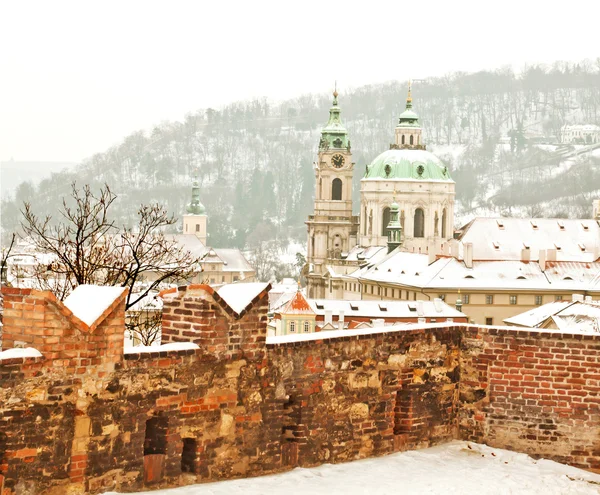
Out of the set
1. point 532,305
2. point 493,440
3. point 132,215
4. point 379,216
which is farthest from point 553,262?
point 132,215

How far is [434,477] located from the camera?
1239 cm

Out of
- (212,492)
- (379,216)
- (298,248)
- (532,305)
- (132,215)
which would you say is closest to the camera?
(212,492)

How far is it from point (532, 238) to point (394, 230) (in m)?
12.5

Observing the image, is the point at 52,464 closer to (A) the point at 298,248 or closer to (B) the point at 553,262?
(B) the point at 553,262

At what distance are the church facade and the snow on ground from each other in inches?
4127

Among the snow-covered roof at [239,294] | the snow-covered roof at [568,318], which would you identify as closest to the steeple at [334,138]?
the snow-covered roof at [568,318]

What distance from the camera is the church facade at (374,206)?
122 metres

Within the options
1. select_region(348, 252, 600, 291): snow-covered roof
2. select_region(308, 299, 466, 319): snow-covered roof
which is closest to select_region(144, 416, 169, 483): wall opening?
select_region(308, 299, 466, 319): snow-covered roof

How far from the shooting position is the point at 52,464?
1010cm

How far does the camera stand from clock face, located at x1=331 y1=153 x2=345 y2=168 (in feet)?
428

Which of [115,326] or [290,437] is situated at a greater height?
[115,326]

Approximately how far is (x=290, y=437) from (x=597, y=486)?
3.04m

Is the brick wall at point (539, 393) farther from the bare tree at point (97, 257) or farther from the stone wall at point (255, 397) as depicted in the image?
the bare tree at point (97, 257)

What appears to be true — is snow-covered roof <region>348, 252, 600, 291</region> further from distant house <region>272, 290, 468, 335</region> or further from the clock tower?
the clock tower
